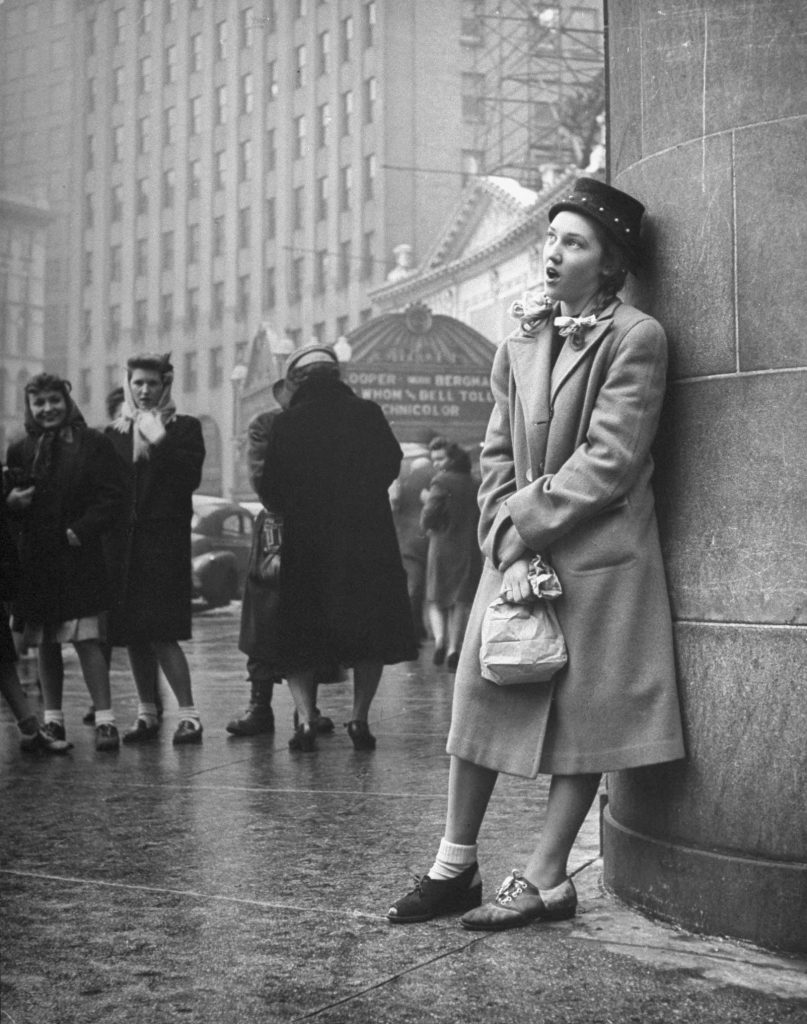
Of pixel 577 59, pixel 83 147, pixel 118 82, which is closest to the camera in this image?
pixel 577 59

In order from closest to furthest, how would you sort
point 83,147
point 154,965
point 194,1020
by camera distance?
point 194,1020, point 154,965, point 83,147

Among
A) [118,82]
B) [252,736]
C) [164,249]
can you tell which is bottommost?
[252,736]

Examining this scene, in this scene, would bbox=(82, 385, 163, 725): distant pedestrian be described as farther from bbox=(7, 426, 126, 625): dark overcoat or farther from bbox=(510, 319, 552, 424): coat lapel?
bbox=(510, 319, 552, 424): coat lapel

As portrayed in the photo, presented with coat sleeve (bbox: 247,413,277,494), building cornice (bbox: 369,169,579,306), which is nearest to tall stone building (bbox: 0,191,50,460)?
building cornice (bbox: 369,169,579,306)

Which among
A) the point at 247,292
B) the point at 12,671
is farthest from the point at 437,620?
the point at 247,292

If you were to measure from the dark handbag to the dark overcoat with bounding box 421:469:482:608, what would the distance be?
180 inches

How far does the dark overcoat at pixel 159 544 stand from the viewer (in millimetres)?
7320

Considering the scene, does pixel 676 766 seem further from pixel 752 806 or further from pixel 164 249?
pixel 164 249

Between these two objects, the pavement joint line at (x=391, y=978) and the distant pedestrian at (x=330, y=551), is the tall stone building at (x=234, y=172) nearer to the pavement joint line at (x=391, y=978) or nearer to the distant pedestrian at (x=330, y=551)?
the distant pedestrian at (x=330, y=551)

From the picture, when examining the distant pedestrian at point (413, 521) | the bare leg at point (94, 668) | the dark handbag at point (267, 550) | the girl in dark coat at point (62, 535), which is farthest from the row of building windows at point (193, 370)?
the bare leg at point (94, 668)

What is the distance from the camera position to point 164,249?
210ft

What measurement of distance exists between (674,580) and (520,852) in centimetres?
119

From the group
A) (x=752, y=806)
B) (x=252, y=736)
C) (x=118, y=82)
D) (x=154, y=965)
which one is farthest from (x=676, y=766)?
(x=118, y=82)

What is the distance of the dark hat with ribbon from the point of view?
3.88 meters
